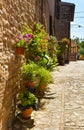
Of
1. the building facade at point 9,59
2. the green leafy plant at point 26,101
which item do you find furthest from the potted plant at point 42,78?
the green leafy plant at point 26,101

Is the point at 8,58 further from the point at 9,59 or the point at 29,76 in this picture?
the point at 29,76

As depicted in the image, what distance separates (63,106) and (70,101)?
0.56 metres

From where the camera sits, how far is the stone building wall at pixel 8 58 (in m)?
4.82

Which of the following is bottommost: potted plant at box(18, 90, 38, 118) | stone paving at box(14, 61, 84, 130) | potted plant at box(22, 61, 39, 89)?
stone paving at box(14, 61, 84, 130)

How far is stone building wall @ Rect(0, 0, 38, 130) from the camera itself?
15.8ft

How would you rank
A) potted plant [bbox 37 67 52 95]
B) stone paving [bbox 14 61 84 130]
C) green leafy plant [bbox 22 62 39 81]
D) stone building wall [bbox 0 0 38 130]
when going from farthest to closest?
potted plant [bbox 37 67 52 95] → green leafy plant [bbox 22 62 39 81] → stone paving [bbox 14 61 84 130] → stone building wall [bbox 0 0 38 130]

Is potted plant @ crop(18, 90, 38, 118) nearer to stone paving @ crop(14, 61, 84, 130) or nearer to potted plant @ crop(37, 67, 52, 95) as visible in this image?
stone paving @ crop(14, 61, 84, 130)

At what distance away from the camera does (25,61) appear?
24.0 ft

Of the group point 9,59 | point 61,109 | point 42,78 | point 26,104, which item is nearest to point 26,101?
point 26,104

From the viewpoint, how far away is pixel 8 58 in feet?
17.1

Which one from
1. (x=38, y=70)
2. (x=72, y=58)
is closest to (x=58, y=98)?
(x=38, y=70)

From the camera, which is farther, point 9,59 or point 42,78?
point 42,78

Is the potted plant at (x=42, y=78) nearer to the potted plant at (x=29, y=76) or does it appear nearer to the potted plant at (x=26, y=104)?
the potted plant at (x=29, y=76)

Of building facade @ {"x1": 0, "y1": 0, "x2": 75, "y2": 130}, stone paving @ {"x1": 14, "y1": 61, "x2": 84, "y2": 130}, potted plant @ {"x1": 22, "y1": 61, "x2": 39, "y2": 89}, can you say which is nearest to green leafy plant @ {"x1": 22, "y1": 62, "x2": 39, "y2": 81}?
potted plant @ {"x1": 22, "y1": 61, "x2": 39, "y2": 89}
